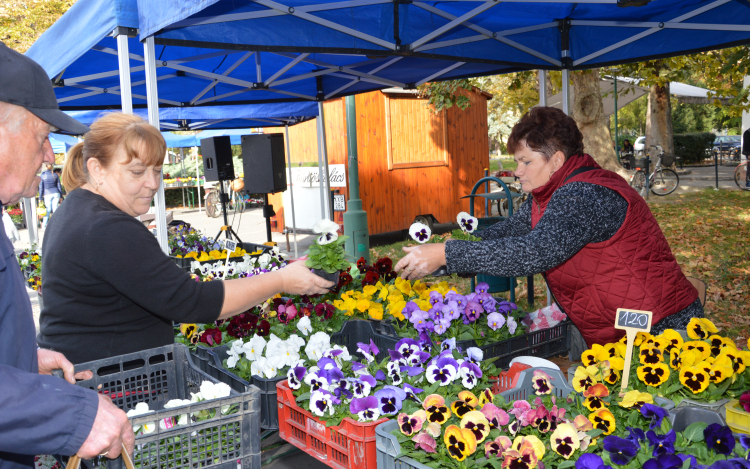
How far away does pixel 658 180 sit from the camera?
47.5ft

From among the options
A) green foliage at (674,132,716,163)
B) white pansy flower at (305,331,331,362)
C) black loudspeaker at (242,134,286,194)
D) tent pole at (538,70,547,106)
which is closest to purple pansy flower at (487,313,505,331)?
white pansy flower at (305,331,331,362)

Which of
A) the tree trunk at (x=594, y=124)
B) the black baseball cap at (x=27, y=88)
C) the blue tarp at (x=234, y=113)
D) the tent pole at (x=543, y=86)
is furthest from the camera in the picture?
the tree trunk at (x=594, y=124)

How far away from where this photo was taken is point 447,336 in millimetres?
2383

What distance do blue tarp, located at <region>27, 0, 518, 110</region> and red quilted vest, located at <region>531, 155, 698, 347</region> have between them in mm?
1997

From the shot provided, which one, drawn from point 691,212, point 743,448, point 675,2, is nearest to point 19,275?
point 743,448

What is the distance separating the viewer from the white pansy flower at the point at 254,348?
6.91ft

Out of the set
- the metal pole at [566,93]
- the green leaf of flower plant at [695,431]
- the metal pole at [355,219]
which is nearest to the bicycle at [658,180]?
the metal pole at [355,219]

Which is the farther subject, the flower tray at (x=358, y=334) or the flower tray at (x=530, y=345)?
the flower tray at (x=358, y=334)

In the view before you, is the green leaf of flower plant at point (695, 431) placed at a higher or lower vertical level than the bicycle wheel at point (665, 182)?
lower

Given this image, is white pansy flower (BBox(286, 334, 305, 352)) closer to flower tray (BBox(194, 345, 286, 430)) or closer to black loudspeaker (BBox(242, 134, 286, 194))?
flower tray (BBox(194, 345, 286, 430))

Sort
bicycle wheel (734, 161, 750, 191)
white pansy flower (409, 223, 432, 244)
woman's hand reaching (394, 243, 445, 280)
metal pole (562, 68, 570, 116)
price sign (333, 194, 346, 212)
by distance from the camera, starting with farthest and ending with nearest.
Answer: bicycle wheel (734, 161, 750, 191) → price sign (333, 194, 346, 212) → metal pole (562, 68, 570, 116) → white pansy flower (409, 223, 432, 244) → woman's hand reaching (394, 243, 445, 280)

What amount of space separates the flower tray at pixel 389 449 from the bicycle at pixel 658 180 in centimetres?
1389

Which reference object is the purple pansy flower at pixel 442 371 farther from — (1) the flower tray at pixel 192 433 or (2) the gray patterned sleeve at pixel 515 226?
(2) the gray patterned sleeve at pixel 515 226

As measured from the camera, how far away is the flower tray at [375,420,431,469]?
1.36 metres
